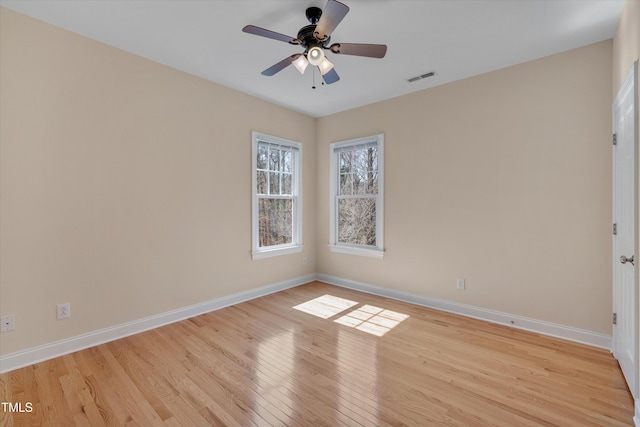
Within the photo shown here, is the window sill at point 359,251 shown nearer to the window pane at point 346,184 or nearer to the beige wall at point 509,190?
the beige wall at point 509,190

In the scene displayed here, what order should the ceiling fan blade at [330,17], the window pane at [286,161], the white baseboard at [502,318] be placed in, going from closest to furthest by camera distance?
1. the ceiling fan blade at [330,17]
2. the white baseboard at [502,318]
3. the window pane at [286,161]

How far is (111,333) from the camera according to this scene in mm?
2721

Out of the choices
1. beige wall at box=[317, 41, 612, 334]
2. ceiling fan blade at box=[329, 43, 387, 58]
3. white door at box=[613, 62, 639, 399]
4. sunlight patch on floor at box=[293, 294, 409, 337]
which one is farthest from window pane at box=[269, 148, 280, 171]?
white door at box=[613, 62, 639, 399]

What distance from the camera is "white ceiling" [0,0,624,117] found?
216cm

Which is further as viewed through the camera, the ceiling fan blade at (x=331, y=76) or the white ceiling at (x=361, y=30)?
the ceiling fan blade at (x=331, y=76)

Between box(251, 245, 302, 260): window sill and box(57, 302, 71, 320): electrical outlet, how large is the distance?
194cm

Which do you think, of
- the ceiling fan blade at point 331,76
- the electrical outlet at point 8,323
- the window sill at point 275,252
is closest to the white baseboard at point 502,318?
the window sill at point 275,252

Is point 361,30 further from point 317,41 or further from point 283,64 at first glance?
point 283,64

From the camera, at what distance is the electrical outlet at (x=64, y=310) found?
245 cm

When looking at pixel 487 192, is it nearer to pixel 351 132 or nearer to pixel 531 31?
pixel 531 31

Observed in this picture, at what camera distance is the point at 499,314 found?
3115mm

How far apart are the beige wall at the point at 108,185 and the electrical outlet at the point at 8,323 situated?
0.03 m

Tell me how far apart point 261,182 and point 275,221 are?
0.63m

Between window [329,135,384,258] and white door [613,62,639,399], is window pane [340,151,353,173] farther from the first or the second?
white door [613,62,639,399]
